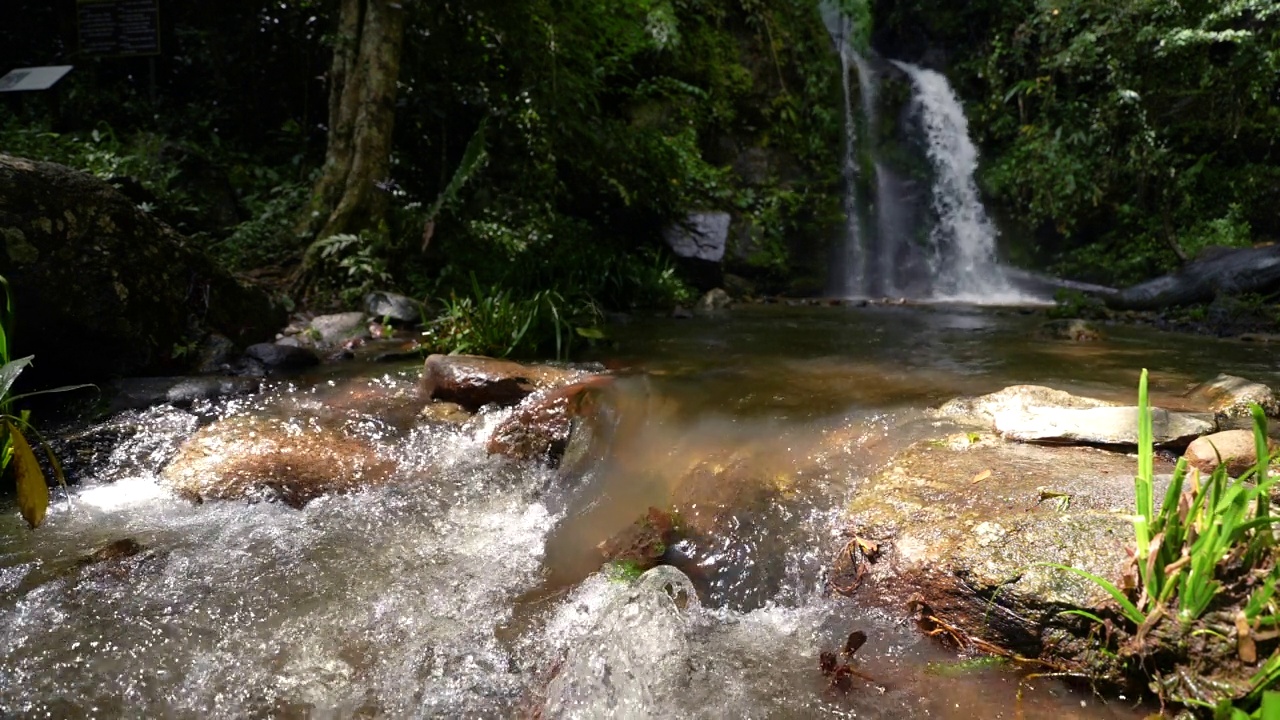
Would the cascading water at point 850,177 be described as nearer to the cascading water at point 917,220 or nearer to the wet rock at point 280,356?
the cascading water at point 917,220

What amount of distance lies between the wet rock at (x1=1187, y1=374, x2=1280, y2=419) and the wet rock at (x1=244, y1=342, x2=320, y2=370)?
531 centimetres

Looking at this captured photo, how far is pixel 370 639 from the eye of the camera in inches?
79.7

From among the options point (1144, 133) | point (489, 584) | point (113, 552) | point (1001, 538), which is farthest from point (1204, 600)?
point (1144, 133)

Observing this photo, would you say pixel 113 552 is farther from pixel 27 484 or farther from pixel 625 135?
pixel 625 135

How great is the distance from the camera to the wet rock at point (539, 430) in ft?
10.8

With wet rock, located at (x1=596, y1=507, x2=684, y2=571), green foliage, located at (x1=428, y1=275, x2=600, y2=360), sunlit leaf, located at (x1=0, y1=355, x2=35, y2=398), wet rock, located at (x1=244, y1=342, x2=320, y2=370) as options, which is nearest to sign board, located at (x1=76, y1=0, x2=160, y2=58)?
wet rock, located at (x1=244, y1=342, x2=320, y2=370)

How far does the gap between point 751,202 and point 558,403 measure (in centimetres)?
759

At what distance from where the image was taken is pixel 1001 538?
1.99 metres

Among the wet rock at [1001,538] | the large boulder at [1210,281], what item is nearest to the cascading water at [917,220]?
the large boulder at [1210,281]

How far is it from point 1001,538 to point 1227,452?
3.29ft

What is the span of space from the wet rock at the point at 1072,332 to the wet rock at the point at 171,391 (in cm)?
628

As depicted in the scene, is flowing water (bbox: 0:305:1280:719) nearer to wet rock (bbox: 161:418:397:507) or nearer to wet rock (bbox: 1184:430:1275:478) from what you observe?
wet rock (bbox: 161:418:397:507)

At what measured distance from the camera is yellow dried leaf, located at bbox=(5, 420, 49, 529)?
1938 mm

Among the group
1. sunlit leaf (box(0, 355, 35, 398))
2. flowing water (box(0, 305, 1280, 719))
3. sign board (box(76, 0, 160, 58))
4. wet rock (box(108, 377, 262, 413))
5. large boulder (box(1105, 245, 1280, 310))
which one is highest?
sign board (box(76, 0, 160, 58))
